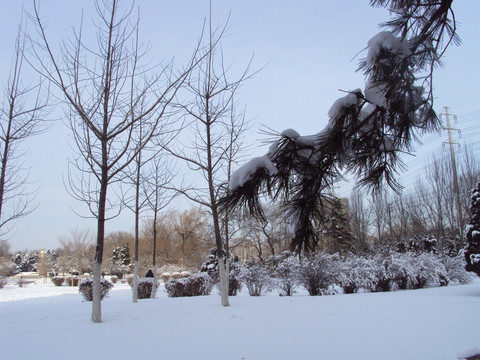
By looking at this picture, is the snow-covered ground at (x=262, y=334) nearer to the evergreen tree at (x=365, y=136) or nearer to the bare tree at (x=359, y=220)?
the evergreen tree at (x=365, y=136)

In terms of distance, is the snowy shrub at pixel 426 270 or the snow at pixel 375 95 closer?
the snow at pixel 375 95

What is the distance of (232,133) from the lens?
935cm

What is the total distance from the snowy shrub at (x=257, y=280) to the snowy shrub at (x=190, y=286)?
5.73 feet

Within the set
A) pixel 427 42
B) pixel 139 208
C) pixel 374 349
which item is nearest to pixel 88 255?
pixel 139 208

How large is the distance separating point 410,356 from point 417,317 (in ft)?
8.27

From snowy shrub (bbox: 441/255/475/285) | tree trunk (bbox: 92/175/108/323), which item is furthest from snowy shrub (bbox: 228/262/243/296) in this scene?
snowy shrub (bbox: 441/255/475/285)

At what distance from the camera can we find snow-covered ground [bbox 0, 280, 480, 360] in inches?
151

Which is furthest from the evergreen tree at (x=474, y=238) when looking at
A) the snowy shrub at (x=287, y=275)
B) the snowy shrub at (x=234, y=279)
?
the snowy shrub at (x=234, y=279)

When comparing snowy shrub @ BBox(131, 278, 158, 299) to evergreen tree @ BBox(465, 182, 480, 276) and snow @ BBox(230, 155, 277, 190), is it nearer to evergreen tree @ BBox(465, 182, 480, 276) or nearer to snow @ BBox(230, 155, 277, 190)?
evergreen tree @ BBox(465, 182, 480, 276)

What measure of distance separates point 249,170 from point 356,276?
35.7 ft

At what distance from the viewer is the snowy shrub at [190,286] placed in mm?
13023

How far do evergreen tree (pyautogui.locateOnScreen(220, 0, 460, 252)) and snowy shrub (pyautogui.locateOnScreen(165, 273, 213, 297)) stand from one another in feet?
39.3

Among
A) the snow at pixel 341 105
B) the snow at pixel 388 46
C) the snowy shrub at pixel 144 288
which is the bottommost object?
the snowy shrub at pixel 144 288

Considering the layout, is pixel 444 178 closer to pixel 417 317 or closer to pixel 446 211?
pixel 446 211
